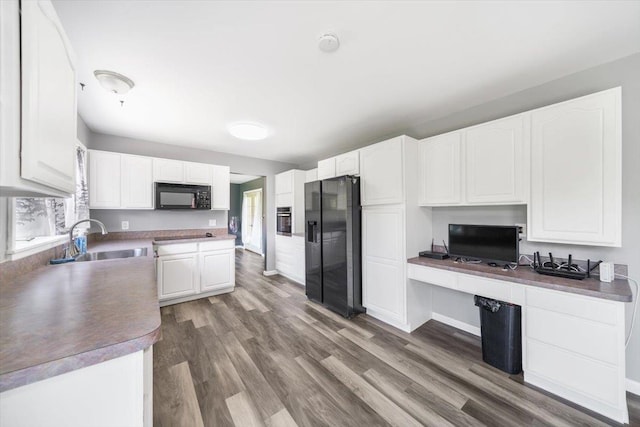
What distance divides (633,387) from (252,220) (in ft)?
25.1

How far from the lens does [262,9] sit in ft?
4.58

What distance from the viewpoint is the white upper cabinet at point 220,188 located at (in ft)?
13.2

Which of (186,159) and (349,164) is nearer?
(349,164)

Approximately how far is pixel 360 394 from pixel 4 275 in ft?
7.78

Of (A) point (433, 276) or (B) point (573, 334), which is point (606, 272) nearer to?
→ (B) point (573, 334)

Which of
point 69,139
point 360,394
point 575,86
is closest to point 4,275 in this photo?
point 69,139

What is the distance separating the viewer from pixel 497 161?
2.24 meters

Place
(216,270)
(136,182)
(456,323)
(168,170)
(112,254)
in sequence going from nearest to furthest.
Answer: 1. (112,254)
2. (456,323)
3. (136,182)
4. (168,170)
5. (216,270)

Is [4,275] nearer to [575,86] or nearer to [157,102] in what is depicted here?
[157,102]

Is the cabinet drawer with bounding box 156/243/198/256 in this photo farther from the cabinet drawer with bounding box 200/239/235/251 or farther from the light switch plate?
the light switch plate

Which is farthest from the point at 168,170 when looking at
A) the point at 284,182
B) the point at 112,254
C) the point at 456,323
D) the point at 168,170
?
the point at 456,323

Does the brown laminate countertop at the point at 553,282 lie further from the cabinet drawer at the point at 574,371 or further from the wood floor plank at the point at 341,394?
the wood floor plank at the point at 341,394

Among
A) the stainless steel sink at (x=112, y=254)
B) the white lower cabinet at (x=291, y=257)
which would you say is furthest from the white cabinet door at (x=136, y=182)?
the white lower cabinet at (x=291, y=257)

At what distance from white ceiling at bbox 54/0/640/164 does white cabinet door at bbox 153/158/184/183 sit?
0.85 m
